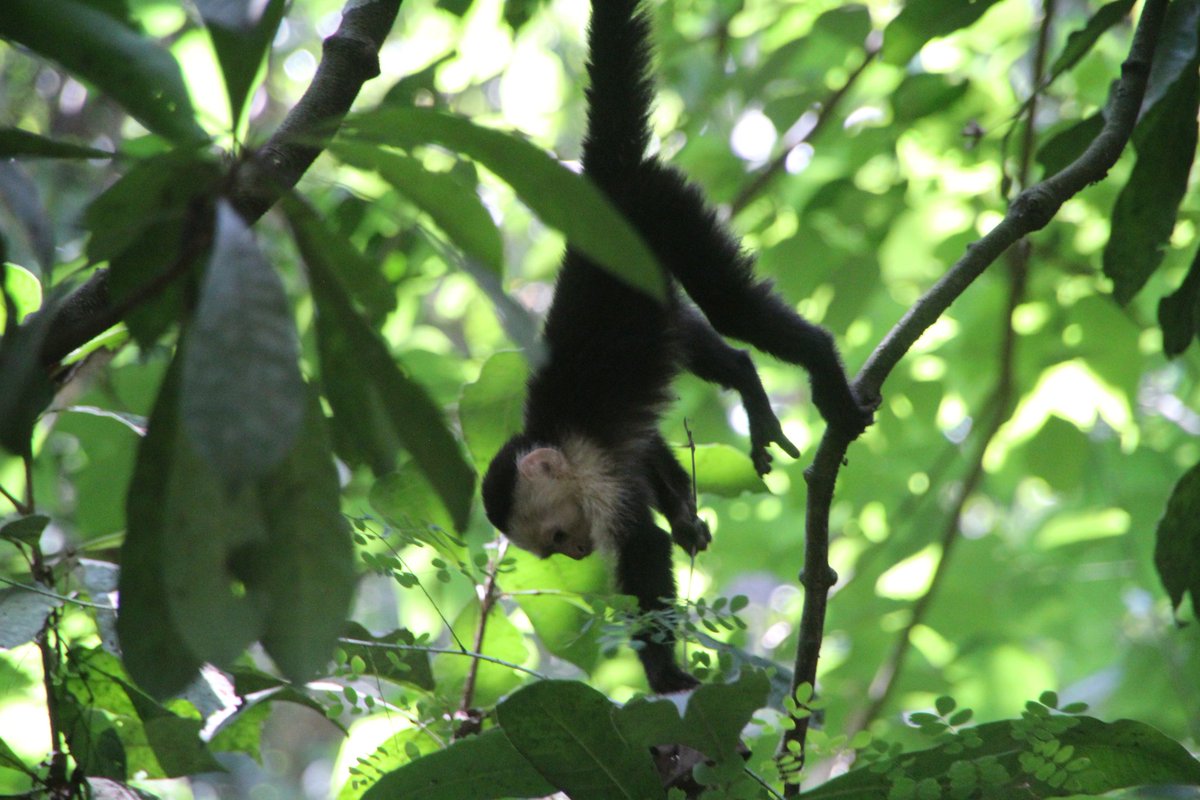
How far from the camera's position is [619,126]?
8.73ft

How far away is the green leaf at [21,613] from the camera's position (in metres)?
1.43

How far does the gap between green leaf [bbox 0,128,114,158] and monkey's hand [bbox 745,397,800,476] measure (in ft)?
5.37

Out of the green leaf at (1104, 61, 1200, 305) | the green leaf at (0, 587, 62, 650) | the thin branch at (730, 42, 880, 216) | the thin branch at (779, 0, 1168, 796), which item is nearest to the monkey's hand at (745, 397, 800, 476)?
the thin branch at (779, 0, 1168, 796)

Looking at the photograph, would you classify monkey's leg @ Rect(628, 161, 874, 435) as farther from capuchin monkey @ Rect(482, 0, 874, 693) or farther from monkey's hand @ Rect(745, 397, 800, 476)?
monkey's hand @ Rect(745, 397, 800, 476)

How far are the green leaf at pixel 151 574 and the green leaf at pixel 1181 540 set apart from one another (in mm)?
1721

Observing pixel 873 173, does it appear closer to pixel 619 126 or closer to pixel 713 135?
pixel 713 135

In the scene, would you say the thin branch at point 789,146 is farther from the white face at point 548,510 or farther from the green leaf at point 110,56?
the green leaf at point 110,56

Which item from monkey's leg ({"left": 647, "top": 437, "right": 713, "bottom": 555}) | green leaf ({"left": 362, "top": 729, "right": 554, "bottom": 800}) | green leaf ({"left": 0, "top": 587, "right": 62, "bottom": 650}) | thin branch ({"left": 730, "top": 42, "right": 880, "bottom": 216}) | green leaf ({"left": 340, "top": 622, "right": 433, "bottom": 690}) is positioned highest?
thin branch ({"left": 730, "top": 42, "right": 880, "bottom": 216})

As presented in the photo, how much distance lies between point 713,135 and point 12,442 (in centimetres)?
324

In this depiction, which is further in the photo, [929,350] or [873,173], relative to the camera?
[873,173]

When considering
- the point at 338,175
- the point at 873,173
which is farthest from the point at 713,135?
the point at 338,175

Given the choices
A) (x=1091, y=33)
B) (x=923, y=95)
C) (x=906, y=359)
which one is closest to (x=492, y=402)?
(x=1091, y=33)

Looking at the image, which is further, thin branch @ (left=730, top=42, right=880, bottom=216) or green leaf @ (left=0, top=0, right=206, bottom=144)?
thin branch @ (left=730, top=42, right=880, bottom=216)

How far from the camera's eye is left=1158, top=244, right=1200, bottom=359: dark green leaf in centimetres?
199
